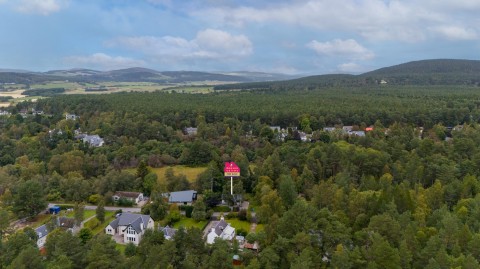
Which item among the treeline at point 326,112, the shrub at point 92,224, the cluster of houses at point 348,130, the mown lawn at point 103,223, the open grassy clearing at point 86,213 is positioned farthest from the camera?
the treeline at point 326,112

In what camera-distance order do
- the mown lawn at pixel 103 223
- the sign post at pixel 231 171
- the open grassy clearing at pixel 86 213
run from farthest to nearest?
the sign post at pixel 231 171
the open grassy clearing at pixel 86 213
the mown lawn at pixel 103 223

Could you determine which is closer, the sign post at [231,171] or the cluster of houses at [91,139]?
the sign post at [231,171]

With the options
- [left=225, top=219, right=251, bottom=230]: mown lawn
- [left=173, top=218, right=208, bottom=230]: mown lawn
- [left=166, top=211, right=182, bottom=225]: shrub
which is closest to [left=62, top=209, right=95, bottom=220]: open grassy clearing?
[left=166, top=211, right=182, bottom=225]: shrub

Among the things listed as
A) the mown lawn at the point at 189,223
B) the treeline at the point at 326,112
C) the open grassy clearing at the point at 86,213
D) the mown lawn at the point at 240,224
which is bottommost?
the open grassy clearing at the point at 86,213

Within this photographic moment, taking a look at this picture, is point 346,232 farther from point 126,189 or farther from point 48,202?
point 48,202

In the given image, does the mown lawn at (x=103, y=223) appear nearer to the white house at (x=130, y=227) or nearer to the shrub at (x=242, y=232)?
the white house at (x=130, y=227)

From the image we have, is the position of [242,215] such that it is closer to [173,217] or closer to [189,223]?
[189,223]

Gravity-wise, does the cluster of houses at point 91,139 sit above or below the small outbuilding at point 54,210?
above

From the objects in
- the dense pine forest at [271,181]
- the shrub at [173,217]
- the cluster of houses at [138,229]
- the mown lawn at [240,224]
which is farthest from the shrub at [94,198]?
the mown lawn at [240,224]

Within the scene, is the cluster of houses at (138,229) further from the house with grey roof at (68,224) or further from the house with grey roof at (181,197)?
the house with grey roof at (181,197)
